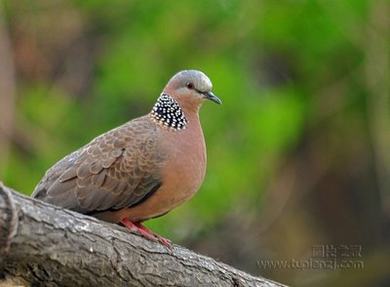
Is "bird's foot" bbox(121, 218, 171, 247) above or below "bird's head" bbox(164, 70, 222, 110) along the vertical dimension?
below

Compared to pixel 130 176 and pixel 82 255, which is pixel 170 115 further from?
pixel 82 255

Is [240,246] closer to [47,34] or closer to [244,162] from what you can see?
[244,162]

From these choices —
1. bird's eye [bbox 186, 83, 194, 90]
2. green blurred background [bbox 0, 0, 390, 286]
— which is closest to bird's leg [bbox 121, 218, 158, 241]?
bird's eye [bbox 186, 83, 194, 90]

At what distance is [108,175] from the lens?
6113 millimetres

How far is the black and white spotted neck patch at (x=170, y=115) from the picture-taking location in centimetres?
639

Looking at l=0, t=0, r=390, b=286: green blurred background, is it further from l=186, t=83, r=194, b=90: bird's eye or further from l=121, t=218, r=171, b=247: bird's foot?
l=121, t=218, r=171, b=247: bird's foot

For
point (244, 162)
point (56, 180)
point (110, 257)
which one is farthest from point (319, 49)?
point (110, 257)

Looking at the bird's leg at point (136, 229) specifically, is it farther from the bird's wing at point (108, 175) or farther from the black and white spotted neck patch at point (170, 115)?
the black and white spotted neck patch at point (170, 115)

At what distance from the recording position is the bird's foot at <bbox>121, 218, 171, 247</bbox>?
5676mm

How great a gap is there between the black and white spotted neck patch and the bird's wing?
0.16m

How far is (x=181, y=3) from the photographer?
1123 cm

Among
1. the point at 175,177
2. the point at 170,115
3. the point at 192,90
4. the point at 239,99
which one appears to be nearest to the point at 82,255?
the point at 175,177

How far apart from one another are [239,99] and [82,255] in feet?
17.9

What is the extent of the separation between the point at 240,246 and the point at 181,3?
2401 millimetres
